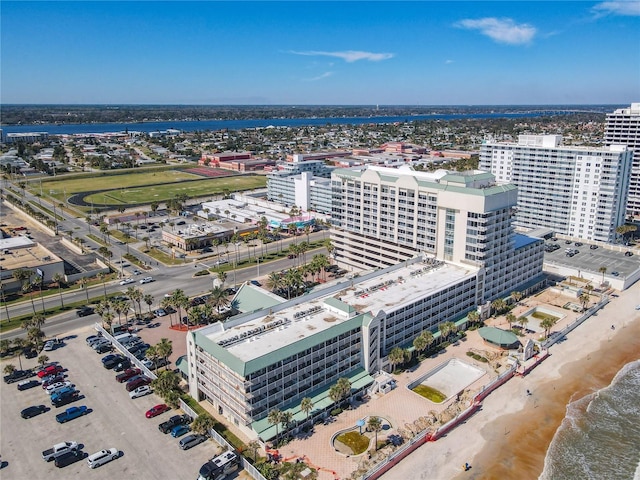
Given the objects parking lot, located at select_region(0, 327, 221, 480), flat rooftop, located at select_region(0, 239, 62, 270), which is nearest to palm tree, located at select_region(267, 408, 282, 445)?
parking lot, located at select_region(0, 327, 221, 480)

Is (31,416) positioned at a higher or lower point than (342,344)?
lower

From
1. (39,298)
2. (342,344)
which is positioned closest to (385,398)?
(342,344)

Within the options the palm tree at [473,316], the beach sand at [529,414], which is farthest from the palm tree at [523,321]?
the palm tree at [473,316]

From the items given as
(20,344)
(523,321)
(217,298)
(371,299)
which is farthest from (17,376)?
(523,321)

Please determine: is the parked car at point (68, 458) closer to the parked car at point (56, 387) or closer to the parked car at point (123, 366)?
the parked car at point (56, 387)

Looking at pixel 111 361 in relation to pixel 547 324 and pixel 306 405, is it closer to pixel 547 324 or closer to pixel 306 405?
pixel 306 405

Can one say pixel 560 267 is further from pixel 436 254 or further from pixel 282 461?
pixel 282 461

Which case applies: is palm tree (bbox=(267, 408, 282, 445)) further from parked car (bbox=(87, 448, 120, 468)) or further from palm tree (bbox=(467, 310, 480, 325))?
palm tree (bbox=(467, 310, 480, 325))
